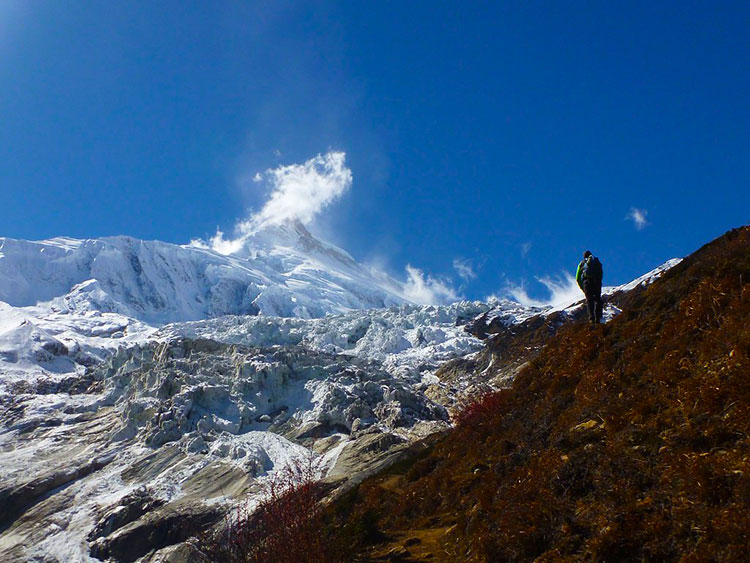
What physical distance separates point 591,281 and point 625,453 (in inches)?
345

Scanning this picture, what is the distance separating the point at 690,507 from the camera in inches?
229

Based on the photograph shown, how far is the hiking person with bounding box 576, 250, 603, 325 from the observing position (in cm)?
1517

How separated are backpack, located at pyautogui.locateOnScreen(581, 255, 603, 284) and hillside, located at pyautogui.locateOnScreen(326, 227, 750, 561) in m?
1.18

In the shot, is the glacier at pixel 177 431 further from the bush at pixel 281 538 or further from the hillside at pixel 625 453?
the bush at pixel 281 538

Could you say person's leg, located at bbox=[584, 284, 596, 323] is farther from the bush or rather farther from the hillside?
the bush

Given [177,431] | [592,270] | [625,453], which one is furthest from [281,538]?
[177,431]

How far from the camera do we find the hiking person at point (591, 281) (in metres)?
15.2

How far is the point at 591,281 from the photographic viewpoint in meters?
15.3

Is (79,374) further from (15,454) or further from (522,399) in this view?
(522,399)

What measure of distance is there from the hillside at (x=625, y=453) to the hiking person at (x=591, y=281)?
928mm

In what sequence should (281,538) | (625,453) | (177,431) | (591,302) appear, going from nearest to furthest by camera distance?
(625,453) → (281,538) → (591,302) → (177,431)

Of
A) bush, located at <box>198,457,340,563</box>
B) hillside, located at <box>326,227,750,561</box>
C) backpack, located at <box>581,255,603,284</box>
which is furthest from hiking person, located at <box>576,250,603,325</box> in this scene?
bush, located at <box>198,457,340,563</box>

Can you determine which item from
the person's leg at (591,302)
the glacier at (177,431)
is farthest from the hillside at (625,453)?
the glacier at (177,431)

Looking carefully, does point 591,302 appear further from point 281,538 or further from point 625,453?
point 281,538
